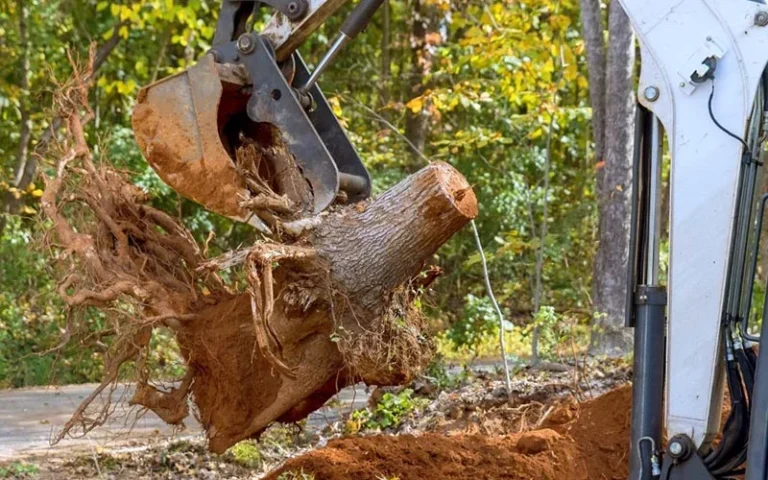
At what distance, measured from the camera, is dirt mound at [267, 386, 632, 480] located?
14.9 feet

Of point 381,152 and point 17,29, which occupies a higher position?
point 17,29

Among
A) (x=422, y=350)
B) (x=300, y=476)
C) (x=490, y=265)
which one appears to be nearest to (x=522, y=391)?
(x=422, y=350)

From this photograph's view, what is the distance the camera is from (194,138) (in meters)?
4.66

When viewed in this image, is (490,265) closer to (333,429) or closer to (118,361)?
(333,429)

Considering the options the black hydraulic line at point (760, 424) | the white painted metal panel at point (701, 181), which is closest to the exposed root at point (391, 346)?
the white painted metal panel at point (701, 181)

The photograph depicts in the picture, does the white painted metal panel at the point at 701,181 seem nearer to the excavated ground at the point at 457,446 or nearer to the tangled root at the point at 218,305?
the excavated ground at the point at 457,446

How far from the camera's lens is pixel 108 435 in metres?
6.52

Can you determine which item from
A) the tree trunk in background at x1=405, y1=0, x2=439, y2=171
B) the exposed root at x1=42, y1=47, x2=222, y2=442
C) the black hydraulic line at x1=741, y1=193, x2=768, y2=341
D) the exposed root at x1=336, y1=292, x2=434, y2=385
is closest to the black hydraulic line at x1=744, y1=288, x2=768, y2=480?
the black hydraulic line at x1=741, y1=193, x2=768, y2=341

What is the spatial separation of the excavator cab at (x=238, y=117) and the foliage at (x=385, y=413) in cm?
192

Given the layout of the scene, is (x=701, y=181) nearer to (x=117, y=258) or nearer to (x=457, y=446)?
(x=457, y=446)

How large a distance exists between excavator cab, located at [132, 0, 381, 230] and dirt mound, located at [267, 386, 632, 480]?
112cm

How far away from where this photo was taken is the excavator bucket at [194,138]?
15.1 ft

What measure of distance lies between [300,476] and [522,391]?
233 cm

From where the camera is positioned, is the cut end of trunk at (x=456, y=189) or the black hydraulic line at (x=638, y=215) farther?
the cut end of trunk at (x=456, y=189)
